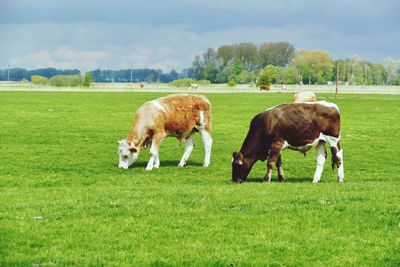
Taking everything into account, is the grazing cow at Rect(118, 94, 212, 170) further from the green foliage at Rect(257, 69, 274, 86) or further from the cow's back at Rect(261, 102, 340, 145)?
the green foliage at Rect(257, 69, 274, 86)

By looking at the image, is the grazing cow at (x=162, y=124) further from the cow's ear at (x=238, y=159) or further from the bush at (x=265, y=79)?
the bush at (x=265, y=79)

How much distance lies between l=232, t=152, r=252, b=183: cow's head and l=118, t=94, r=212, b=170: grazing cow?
3.66 meters

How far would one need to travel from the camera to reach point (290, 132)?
544 inches

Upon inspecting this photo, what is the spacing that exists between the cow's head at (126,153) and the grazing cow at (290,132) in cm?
410

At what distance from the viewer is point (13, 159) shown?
18.7 metres

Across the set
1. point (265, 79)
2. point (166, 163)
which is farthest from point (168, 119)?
point (265, 79)

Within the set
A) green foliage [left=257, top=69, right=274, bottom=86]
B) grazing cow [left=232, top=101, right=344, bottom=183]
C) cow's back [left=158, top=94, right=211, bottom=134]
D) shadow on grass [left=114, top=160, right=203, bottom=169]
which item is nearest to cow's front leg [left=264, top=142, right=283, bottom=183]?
grazing cow [left=232, top=101, right=344, bottom=183]

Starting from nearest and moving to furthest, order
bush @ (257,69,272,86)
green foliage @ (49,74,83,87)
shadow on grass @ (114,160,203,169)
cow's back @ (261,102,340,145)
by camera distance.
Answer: cow's back @ (261,102,340,145)
shadow on grass @ (114,160,203,169)
green foliage @ (49,74,83,87)
bush @ (257,69,272,86)

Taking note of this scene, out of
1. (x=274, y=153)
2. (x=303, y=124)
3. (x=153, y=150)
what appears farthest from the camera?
(x=153, y=150)

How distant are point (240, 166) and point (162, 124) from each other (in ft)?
12.8

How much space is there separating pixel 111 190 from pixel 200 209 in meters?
3.37

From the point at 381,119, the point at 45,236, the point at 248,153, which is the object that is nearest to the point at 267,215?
the point at 45,236

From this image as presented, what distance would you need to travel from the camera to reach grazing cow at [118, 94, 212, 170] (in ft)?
55.3

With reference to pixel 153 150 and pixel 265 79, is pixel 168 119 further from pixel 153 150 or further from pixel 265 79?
pixel 265 79
